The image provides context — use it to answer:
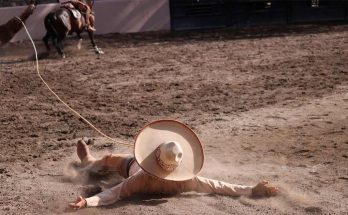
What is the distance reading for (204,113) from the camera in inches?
325

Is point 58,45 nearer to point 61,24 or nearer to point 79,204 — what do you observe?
point 61,24

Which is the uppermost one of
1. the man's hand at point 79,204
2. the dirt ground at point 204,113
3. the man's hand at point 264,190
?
the man's hand at point 79,204

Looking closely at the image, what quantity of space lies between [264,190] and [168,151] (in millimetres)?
867

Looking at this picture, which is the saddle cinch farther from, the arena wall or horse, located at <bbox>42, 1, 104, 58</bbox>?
the arena wall

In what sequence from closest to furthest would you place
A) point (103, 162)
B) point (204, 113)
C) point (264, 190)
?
point (264, 190)
point (103, 162)
point (204, 113)

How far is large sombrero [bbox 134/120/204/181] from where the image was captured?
4.93 metres

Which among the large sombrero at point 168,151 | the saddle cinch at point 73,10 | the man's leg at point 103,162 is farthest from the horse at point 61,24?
the large sombrero at point 168,151

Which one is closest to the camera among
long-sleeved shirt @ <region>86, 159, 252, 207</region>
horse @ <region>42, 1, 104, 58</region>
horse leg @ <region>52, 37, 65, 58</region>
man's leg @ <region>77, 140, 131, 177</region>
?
long-sleeved shirt @ <region>86, 159, 252, 207</region>

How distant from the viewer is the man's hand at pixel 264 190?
5133 mm

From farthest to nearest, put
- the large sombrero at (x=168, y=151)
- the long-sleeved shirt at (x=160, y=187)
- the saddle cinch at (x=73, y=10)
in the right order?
the saddle cinch at (x=73, y=10) < the long-sleeved shirt at (x=160, y=187) < the large sombrero at (x=168, y=151)

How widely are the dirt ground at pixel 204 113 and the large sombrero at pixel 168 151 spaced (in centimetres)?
26

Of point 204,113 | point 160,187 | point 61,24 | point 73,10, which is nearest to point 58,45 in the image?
point 61,24

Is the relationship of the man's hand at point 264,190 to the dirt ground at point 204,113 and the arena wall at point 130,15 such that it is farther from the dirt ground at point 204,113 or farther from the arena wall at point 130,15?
the arena wall at point 130,15

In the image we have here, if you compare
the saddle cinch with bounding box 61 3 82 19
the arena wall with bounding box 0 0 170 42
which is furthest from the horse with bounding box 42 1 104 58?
the arena wall with bounding box 0 0 170 42
